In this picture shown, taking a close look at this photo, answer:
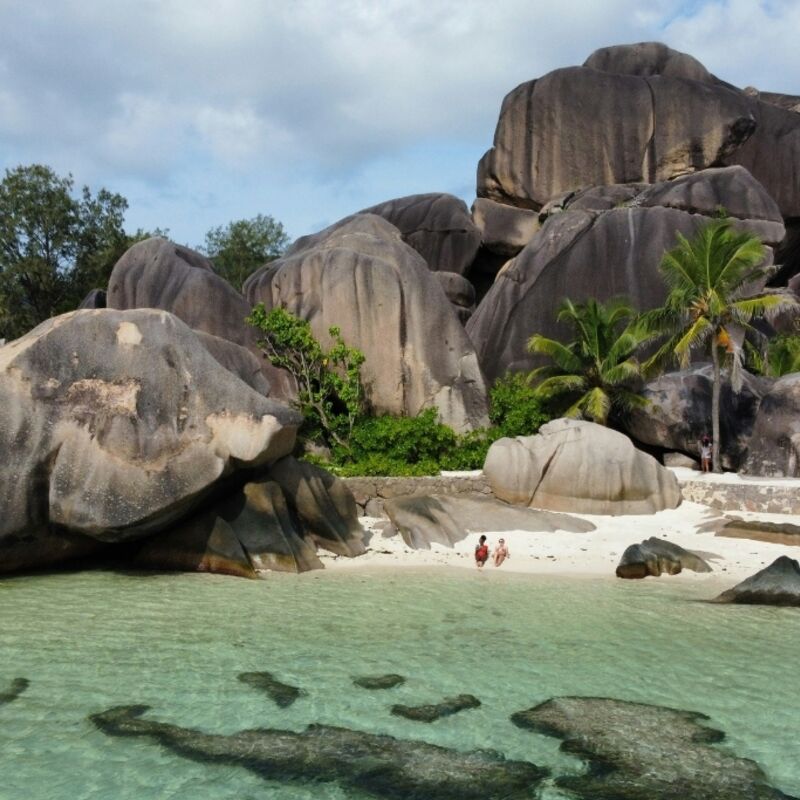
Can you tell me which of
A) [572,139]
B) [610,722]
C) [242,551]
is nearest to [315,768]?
[610,722]

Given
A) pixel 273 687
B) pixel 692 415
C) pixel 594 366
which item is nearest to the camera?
pixel 273 687

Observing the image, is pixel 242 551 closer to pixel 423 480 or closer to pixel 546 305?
pixel 423 480

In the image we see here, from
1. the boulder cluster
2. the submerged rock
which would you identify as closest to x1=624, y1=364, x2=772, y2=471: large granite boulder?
the boulder cluster

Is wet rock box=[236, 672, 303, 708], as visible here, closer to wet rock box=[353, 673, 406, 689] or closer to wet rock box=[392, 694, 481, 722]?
wet rock box=[353, 673, 406, 689]

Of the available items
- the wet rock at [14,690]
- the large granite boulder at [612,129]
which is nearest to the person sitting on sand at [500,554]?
the wet rock at [14,690]

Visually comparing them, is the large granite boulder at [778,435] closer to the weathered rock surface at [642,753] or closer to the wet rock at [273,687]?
the weathered rock surface at [642,753]

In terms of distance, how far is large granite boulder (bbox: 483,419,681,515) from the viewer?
16.6 meters

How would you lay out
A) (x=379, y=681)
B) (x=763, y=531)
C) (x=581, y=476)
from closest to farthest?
1. (x=379, y=681)
2. (x=763, y=531)
3. (x=581, y=476)

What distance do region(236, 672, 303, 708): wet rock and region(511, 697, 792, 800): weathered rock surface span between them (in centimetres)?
183

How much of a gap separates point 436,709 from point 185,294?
18678 millimetres

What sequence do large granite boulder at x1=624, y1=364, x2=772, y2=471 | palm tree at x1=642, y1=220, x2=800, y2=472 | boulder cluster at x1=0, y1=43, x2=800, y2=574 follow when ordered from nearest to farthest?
boulder cluster at x1=0, y1=43, x2=800, y2=574 < palm tree at x1=642, y1=220, x2=800, y2=472 < large granite boulder at x1=624, y1=364, x2=772, y2=471

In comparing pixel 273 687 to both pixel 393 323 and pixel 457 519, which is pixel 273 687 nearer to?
pixel 457 519

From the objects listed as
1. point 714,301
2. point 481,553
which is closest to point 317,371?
point 481,553

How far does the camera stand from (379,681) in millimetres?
7543
